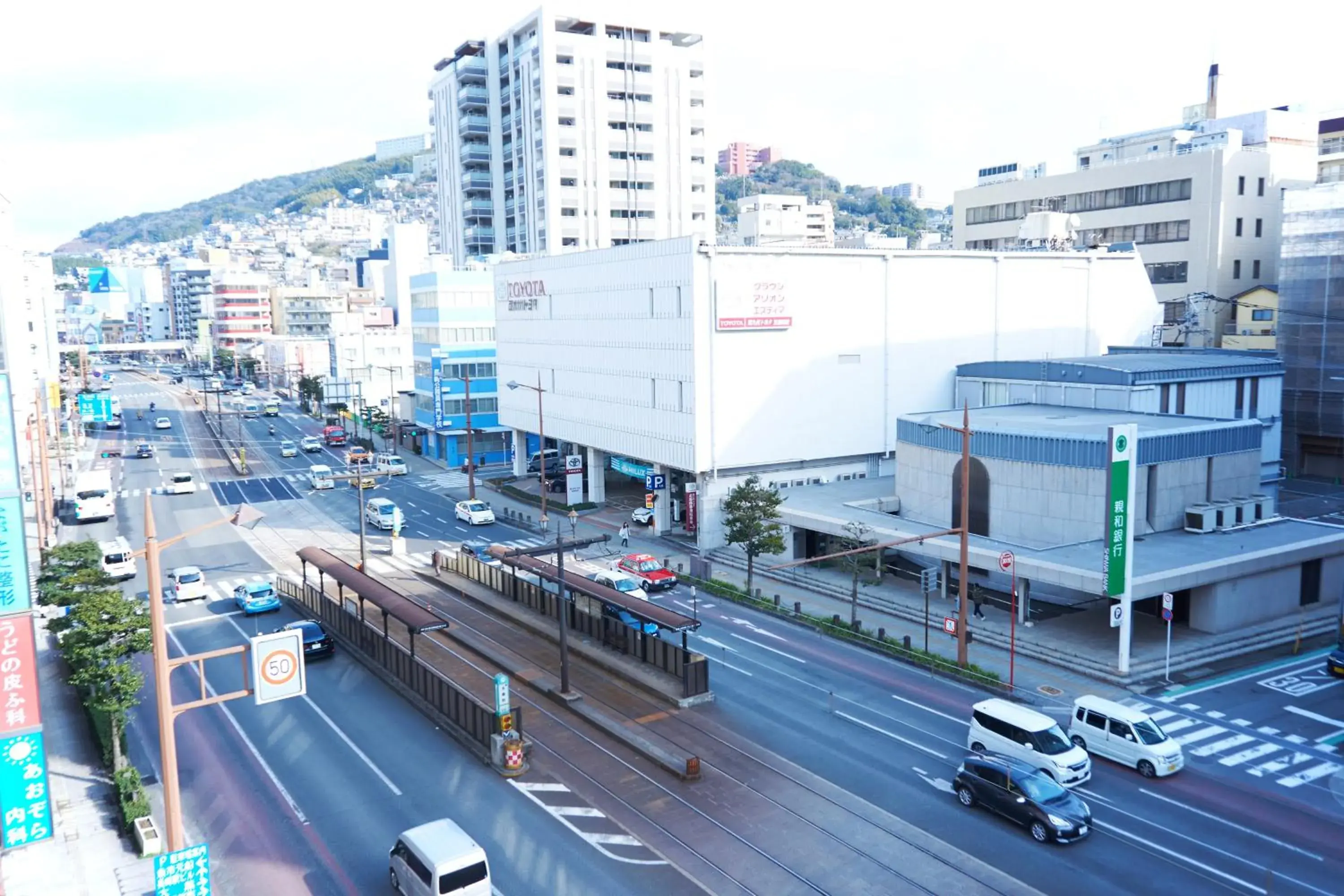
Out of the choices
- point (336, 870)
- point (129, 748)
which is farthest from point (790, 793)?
point (129, 748)

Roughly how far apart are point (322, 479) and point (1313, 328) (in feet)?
250

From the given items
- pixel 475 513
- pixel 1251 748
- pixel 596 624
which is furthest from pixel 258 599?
pixel 1251 748

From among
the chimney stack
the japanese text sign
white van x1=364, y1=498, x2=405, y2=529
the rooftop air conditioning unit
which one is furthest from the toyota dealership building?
the chimney stack

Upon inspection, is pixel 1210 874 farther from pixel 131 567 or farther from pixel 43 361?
pixel 43 361

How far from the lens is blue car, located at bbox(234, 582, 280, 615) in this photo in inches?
1844

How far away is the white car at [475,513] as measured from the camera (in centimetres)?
6738

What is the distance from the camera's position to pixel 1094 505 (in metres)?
43.9

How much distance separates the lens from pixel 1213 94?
389 ft

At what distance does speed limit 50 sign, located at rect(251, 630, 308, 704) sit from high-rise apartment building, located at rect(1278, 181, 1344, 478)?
71387 millimetres

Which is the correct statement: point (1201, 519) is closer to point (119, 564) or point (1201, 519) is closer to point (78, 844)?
point (78, 844)

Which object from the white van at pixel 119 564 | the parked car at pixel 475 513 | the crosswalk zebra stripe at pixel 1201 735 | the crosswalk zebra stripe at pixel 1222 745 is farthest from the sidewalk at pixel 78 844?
the parked car at pixel 475 513

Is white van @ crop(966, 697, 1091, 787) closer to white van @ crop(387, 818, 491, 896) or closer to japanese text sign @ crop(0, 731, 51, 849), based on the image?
white van @ crop(387, 818, 491, 896)

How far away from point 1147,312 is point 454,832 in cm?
7311

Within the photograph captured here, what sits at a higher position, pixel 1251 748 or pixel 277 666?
pixel 277 666
